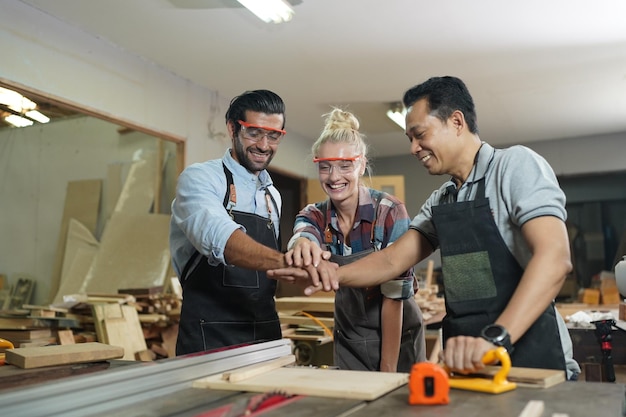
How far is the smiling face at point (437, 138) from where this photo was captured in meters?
1.91

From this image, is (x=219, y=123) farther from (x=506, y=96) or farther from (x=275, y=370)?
(x=275, y=370)

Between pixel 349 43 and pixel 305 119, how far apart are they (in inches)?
99.3

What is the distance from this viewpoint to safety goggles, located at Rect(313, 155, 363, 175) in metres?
2.50

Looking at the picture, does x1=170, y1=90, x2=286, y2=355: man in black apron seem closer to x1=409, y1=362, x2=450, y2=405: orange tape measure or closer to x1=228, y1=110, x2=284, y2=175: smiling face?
x1=228, y1=110, x2=284, y2=175: smiling face

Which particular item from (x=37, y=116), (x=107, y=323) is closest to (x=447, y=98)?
(x=107, y=323)

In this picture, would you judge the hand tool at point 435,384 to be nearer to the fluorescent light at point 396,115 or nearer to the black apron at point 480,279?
the black apron at point 480,279

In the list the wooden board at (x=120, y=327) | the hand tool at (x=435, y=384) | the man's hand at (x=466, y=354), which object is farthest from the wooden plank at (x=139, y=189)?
the hand tool at (x=435, y=384)

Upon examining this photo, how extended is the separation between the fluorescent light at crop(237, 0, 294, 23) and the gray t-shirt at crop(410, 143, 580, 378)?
2519 mm

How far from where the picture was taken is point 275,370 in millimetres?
1661

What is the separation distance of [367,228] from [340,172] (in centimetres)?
27

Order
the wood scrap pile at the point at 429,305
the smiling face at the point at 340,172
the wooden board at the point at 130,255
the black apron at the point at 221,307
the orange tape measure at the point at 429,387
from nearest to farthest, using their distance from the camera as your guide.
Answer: the orange tape measure at the point at 429,387
the black apron at the point at 221,307
the smiling face at the point at 340,172
the wood scrap pile at the point at 429,305
the wooden board at the point at 130,255

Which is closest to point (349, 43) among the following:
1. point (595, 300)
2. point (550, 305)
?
point (550, 305)

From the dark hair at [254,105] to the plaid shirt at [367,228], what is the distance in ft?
1.59

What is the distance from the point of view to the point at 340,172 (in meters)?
2.49
